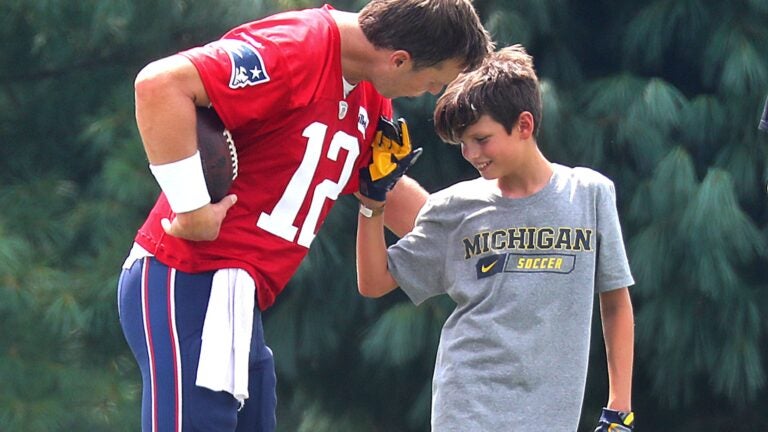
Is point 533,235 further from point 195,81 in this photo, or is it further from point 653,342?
point 653,342

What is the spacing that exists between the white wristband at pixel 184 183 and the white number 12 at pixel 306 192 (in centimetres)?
17

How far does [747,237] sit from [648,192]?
324 mm

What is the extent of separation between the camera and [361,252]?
2633mm

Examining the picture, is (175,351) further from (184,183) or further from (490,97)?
(490,97)

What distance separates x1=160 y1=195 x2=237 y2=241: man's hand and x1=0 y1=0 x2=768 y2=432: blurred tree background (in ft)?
6.07

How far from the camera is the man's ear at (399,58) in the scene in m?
2.45

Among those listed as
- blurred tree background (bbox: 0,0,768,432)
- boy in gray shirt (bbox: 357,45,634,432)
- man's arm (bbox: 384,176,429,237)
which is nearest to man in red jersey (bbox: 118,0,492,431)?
boy in gray shirt (bbox: 357,45,634,432)

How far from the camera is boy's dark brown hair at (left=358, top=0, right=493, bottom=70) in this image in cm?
244

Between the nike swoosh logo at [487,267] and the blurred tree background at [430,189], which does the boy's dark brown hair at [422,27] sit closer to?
the nike swoosh logo at [487,267]

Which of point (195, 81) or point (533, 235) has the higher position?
point (195, 81)

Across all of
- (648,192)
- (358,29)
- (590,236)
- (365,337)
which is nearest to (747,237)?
(648,192)

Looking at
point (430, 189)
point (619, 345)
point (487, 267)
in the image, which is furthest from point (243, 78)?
point (430, 189)

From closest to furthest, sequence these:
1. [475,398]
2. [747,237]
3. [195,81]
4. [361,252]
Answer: [195,81], [475,398], [361,252], [747,237]

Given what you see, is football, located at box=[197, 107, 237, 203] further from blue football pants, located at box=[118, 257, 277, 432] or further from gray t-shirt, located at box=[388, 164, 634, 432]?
gray t-shirt, located at box=[388, 164, 634, 432]
